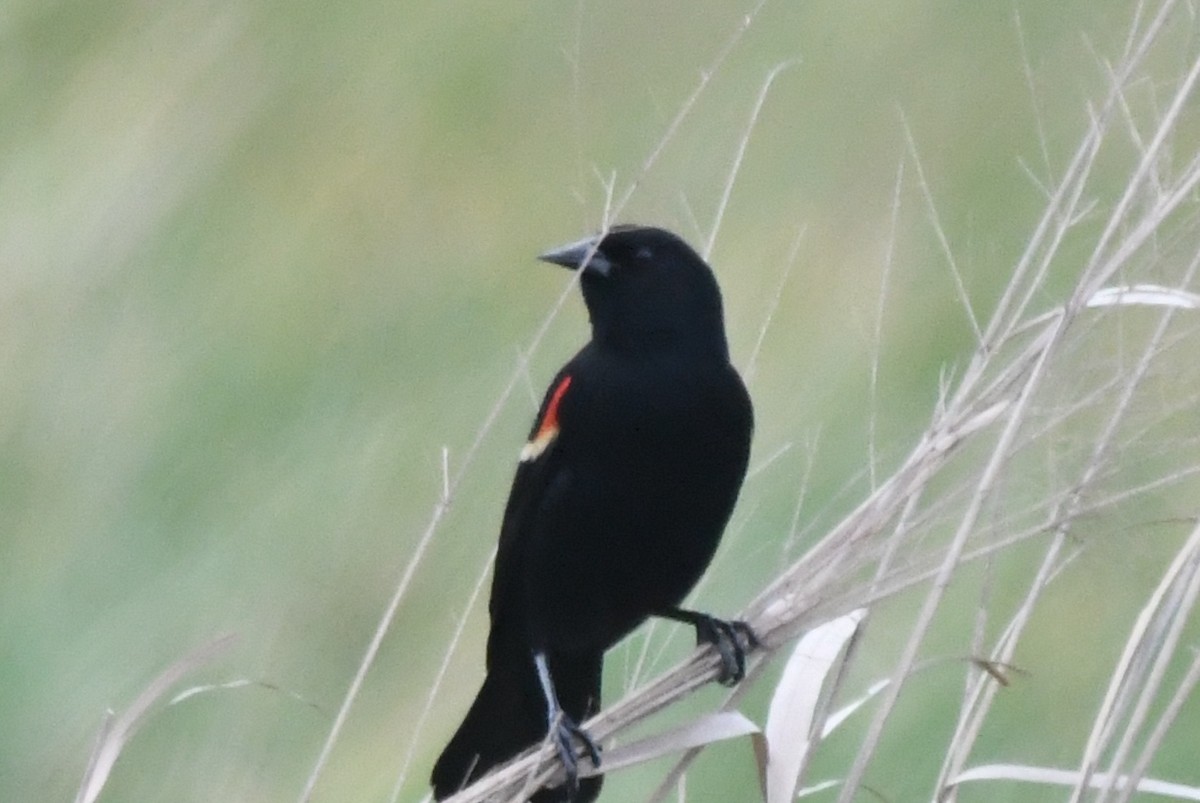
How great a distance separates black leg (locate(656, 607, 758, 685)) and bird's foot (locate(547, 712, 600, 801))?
0.15 meters

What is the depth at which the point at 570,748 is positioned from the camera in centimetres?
177

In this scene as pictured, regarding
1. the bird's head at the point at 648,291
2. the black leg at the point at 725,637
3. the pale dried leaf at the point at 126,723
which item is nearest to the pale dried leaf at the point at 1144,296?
the black leg at the point at 725,637

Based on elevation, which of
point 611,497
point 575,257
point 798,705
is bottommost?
point 798,705

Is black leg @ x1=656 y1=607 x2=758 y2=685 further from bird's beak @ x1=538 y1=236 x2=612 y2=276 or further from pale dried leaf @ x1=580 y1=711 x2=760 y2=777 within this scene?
bird's beak @ x1=538 y1=236 x2=612 y2=276

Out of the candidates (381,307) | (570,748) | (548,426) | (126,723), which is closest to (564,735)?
(570,748)

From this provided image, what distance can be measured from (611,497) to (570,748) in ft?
0.92

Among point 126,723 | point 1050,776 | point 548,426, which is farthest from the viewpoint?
point 548,426

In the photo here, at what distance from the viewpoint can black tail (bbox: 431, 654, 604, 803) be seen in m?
1.93

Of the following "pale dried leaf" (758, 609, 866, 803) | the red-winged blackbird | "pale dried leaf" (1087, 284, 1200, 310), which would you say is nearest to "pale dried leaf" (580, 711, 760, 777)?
"pale dried leaf" (758, 609, 866, 803)

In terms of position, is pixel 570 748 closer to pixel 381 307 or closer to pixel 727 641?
pixel 727 641

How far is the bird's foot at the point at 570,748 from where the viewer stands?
1.63 metres

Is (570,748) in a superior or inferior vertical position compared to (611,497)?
inferior

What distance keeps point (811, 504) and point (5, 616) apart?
1308 millimetres

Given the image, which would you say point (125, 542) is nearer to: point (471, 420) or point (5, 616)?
point (5, 616)
